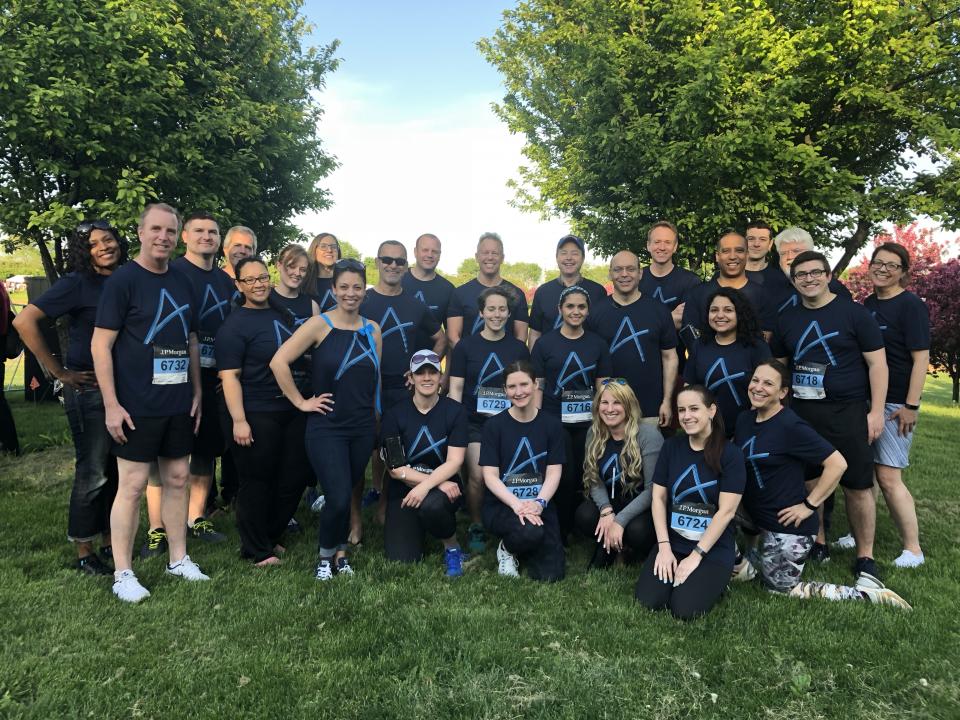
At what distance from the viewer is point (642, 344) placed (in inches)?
185

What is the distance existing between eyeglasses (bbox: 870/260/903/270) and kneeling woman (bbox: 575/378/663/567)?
1.95 metres

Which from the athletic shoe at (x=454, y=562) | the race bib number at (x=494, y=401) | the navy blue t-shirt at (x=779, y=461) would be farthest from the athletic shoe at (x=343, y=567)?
the navy blue t-shirt at (x=779, y=461)

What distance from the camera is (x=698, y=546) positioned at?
144 inches

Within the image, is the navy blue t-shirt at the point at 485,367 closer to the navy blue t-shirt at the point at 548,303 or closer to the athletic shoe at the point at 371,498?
the navy blue t-shirt at the point at 548,303

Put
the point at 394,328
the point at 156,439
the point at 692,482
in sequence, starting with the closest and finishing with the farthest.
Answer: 1. the point at 156,439
2. the point at 692,482
3. the point at 394,328

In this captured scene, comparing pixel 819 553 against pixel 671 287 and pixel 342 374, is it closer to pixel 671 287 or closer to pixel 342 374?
pixel 671 287

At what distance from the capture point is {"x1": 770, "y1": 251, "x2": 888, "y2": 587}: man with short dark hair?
157 inches

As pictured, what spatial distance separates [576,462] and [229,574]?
2.56 meters

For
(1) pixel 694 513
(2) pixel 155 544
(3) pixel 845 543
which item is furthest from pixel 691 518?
(2) pixel 155 544

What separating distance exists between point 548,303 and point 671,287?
1067 mm

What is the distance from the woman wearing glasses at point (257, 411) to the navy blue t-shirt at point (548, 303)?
2.12 metres

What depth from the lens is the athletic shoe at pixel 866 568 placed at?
158 inches

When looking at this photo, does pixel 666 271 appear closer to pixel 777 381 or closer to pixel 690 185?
pixel 777 381

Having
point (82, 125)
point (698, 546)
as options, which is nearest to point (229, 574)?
point (698, 546)
